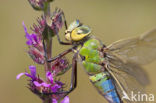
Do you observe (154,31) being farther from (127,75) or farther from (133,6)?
(133,6)

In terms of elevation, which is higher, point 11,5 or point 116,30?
point 11,5

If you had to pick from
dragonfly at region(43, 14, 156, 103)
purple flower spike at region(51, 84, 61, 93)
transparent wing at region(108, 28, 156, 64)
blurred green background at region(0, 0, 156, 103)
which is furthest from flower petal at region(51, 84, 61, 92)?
blurred green background at region(0, 0, 156, 103)

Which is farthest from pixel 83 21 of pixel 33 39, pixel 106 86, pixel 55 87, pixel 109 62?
pixel 55 87

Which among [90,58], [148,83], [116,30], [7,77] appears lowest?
[116,30]

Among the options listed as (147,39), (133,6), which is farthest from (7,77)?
(133,6)

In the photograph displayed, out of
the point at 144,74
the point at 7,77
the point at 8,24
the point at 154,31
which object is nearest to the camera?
the point at 154,31

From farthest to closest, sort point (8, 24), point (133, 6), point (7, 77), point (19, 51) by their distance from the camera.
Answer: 1. point (133, 6)
2. point (8, 24)
3. point (19, 51)
4. point (7, 77)

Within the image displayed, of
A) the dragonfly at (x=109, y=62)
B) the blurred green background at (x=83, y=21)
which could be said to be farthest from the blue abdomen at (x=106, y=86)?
the blurred green background at (x=83, y=21)

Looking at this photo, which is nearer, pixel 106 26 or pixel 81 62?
pixel 81 62
